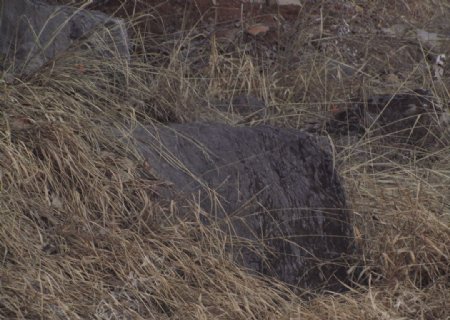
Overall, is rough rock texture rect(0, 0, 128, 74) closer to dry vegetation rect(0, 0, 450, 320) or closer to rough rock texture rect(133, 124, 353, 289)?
dry vegetation rect(0, 0, 450, 320)

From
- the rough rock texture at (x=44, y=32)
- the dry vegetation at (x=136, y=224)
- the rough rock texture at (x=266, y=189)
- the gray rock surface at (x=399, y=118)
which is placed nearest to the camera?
the dry vegetation at (x=136, y=224)

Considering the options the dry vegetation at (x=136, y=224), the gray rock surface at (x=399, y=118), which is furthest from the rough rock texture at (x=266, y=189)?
the gray rock surface at (x=399, y=118)

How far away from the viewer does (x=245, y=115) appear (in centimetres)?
481

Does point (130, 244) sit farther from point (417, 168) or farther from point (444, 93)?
point (444, 93)

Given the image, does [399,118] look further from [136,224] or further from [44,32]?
[136,224]

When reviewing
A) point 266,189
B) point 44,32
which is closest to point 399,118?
point 266,189

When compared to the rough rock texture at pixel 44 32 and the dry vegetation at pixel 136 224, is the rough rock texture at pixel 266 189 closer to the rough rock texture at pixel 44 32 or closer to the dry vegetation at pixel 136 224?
the dry vegetation at pixel 136 224

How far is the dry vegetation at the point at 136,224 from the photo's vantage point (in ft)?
10.7

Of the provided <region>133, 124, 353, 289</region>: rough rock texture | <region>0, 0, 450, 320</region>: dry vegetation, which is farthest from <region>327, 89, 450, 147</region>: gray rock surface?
<region>133, 124, 353, 289</region>: rough rock texture

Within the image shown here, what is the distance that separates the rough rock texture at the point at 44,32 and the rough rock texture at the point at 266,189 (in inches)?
33.0

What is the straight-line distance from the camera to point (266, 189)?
378cm

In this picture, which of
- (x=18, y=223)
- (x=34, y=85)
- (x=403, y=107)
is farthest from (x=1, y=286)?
(x=403, y=107)

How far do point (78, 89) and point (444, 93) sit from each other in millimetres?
2233

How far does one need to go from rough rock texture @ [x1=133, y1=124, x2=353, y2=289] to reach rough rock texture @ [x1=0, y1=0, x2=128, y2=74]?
0.84m
